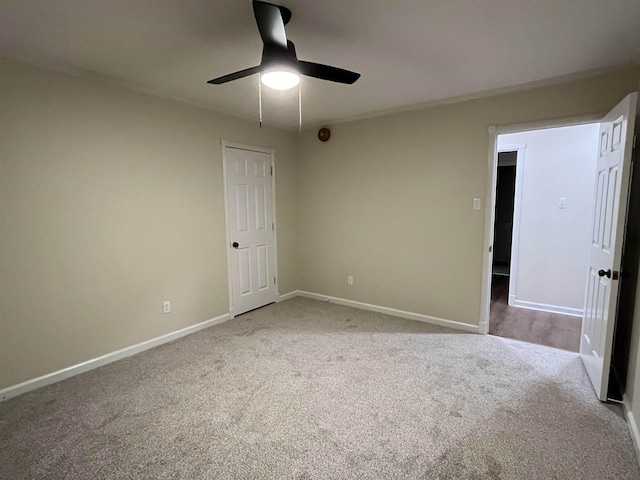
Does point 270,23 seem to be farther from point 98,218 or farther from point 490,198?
point 490,198

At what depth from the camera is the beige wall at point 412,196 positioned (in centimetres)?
309

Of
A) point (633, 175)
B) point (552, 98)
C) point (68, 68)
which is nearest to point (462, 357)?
point (633, 175)

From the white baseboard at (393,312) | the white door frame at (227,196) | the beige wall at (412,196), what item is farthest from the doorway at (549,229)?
the white door frame at (227,196)

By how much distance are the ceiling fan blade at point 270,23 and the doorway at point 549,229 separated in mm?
3186

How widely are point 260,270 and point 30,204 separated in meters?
2.41

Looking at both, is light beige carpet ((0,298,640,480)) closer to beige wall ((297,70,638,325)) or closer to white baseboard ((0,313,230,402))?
white baseboard ((0,313,230,402))

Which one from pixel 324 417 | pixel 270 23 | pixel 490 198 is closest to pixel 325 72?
pixel 270 23

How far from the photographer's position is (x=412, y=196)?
3.71 metres

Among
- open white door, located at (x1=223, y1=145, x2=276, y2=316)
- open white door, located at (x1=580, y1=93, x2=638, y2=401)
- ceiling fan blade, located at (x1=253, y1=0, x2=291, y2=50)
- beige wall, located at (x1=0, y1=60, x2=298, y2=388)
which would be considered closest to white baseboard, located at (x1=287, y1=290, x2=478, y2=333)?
open white door, located at (x1=223, y1=145, x2=276, y2=316)

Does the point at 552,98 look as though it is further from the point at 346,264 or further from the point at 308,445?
the point at 308,445

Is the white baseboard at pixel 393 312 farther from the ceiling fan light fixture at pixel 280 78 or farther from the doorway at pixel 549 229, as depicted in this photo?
the ceiling fan light fixture at pixel 280 78

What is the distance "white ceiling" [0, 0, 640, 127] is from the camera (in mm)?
1750

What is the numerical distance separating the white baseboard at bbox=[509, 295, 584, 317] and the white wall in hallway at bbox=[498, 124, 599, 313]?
0.04ft

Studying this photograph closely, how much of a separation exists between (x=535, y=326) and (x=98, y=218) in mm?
4425
